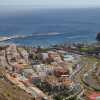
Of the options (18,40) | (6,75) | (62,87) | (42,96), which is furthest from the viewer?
(18,40)

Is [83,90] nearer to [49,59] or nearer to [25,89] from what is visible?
[25,89]

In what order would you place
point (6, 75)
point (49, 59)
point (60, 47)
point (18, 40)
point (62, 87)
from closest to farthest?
point (62, 87)
point (6, 75)
point (49, 59)
point (60, 47)
point (18, 40)

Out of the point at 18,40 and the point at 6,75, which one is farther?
the point at 18,40

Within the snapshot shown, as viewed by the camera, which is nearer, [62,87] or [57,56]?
[62,87]

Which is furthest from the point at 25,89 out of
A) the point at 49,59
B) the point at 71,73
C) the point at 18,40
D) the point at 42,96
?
the point at 18,40

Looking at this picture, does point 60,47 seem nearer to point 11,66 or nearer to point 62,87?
point 11,66

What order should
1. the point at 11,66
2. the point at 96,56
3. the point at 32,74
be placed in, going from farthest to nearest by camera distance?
the point at 96,56 < the point at 11,66 < the point at 32,74

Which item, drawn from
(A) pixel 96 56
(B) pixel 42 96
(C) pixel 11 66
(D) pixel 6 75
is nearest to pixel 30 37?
(A) pixel 96 56
